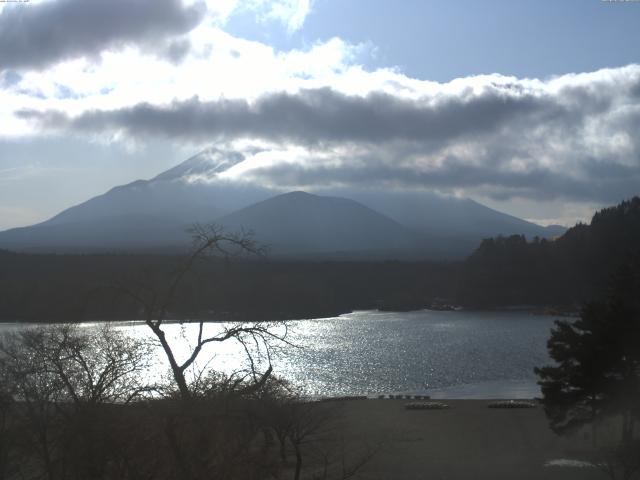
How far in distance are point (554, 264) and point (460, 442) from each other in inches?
2993

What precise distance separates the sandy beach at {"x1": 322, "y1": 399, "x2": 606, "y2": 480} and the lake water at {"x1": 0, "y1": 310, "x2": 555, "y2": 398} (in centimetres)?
324

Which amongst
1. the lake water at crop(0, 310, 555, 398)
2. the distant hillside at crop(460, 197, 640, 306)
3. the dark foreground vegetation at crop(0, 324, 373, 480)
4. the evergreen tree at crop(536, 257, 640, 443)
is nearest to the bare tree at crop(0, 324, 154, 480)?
the dark foreground vegetation at crop(0, 324, 373, 480)

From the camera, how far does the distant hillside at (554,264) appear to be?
276 feet

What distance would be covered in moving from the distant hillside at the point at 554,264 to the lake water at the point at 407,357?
888 inches

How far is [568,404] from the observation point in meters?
15.0

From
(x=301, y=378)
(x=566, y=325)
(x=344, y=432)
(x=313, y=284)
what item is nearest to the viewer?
(x=566, y=325)

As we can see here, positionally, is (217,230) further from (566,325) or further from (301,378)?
(301,378)

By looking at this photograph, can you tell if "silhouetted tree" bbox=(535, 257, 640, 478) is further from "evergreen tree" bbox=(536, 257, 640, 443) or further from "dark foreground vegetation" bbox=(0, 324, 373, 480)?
"dark foreground vegetation" bbox=(0, 324, 373, 480)

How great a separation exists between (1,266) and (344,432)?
4649 cm

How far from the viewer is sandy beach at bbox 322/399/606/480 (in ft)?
49.6

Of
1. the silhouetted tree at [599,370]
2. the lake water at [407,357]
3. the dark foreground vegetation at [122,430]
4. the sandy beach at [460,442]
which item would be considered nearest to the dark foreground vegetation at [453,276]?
the lake water at [407,357]

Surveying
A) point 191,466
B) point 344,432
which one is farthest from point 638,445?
point 191,466

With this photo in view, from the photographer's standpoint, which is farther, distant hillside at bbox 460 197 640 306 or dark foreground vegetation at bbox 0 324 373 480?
distant hillside at bbox 460 197 640 306

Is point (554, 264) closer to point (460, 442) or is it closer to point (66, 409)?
point (460, 442)
